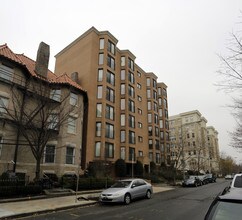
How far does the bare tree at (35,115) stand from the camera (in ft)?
59.6

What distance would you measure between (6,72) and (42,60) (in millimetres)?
5998

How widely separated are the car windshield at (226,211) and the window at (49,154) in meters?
22.2

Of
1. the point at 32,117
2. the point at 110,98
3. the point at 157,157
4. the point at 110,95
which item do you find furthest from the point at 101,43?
the point at 157,157

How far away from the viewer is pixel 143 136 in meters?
48.3

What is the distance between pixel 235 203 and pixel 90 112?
31.1 m

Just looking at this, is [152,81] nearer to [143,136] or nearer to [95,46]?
[143,136]

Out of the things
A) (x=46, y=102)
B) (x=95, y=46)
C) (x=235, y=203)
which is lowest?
(x=235, y=203)

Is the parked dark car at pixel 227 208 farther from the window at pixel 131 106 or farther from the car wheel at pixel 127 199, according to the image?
the window at pixel 131 106

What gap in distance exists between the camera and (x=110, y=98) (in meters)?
38.0

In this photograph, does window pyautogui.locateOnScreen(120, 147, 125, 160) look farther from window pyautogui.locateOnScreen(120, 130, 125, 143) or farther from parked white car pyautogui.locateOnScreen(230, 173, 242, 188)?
parked white car pyautogui.locateOnScreen(230, 173, 242, 188)

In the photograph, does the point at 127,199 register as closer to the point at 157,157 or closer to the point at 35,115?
the point at 35,115

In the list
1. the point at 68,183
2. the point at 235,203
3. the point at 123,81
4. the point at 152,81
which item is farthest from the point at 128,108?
the point at 235,203

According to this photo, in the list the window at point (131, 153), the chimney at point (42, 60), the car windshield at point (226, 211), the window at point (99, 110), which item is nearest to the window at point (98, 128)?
the window at point (99, 110)

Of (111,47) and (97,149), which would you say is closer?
(97,149)
